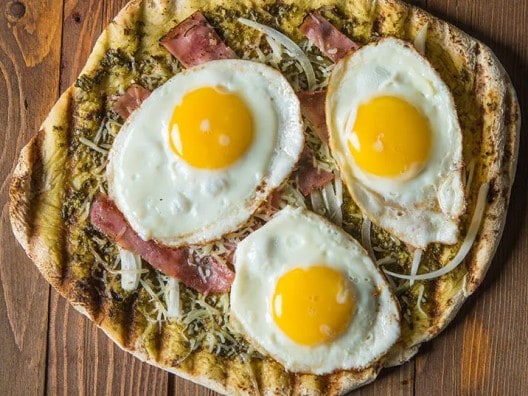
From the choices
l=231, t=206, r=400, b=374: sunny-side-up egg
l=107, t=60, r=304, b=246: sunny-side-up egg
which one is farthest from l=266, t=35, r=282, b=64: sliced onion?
l=231, t=206, r=400, b=374: sunny-side-up egg

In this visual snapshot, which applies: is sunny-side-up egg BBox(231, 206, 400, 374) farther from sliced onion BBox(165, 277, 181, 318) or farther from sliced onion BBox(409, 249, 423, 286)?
sliced onion BBox(165, 277, 181, 318)

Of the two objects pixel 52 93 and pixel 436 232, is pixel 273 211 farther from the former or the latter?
pixel 52 93

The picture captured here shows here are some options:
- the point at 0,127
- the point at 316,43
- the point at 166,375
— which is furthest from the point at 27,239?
the point at 316,43

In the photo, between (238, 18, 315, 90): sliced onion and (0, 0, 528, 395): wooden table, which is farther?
(0, 0, 528, 395): wooden table

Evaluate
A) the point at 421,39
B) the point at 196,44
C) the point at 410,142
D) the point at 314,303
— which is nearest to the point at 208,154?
the point at 196,44

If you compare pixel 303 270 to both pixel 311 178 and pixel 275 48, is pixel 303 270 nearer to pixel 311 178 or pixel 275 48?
pixel 311 178

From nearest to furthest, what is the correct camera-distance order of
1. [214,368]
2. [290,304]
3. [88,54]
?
[290,304] → [214,368] → [88,54]

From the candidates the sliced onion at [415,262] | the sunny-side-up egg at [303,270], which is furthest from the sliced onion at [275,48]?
the sliced onion at [415,262]
